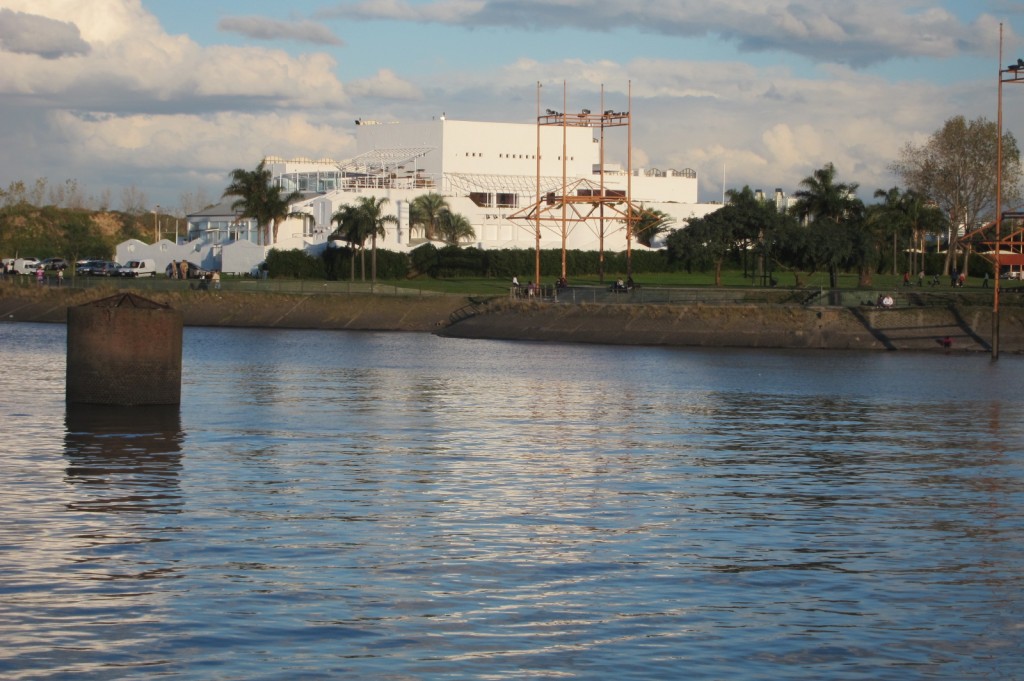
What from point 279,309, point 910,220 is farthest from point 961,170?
point 279,309

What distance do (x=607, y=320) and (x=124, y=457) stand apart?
51.6m

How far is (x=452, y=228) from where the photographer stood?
4998 inches

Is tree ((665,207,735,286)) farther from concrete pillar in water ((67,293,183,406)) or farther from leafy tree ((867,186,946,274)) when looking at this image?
concrete pillar in water ((67,293,183,406))

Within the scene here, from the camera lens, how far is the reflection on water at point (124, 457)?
789 inches

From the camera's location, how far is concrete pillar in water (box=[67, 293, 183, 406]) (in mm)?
30297

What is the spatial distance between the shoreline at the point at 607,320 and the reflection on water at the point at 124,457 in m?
39.1

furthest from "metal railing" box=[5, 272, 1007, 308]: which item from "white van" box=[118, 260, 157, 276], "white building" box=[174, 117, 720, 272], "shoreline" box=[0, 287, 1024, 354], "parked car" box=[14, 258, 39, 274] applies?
"parked car" box=[14, 258, 39, 274]

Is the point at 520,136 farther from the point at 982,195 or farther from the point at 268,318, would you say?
the point at 268,318

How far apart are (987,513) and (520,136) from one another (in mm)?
129192

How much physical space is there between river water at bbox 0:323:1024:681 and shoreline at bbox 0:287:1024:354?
108ft

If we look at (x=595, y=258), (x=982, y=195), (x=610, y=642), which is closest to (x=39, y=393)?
(x=610, y=642)

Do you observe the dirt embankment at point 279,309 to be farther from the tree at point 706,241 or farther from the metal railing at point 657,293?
the tree at point 706,241

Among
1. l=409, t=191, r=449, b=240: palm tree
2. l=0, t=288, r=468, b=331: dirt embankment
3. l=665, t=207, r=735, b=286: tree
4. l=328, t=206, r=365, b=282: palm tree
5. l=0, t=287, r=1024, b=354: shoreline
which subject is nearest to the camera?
l=0, t=287, r=1024, b=354: shoreline

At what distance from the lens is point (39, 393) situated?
36406 millimetres
